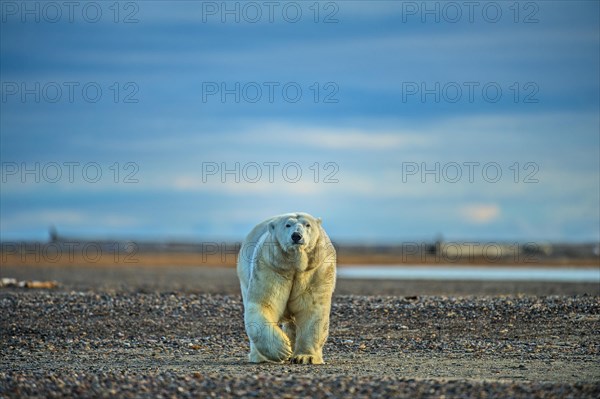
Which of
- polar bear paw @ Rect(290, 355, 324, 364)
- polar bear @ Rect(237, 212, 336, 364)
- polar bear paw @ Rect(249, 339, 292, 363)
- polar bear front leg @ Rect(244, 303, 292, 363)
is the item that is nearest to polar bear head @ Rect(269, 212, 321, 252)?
polar bear @ Rect(237, 212, 336, 364)

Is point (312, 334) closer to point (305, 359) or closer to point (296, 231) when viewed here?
point (305, 359)

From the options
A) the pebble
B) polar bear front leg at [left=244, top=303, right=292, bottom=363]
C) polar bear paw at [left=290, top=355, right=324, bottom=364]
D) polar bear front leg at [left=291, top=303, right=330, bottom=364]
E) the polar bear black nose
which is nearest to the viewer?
the pebble

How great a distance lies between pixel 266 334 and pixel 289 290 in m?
0.70

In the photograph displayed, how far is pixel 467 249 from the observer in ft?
269

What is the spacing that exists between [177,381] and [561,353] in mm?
7214

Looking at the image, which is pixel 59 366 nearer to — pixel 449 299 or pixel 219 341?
pixel 219 341

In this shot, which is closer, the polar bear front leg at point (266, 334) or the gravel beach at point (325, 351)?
the gravel beach at point (325, 351)

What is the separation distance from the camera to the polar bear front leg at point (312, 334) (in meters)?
14.5

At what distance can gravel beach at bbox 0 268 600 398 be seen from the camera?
11.3 m

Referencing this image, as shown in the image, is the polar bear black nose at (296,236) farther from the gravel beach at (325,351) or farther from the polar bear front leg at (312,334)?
the gravel beach at (325,351)

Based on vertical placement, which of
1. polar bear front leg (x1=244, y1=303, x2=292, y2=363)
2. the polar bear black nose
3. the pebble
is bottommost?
the pebble

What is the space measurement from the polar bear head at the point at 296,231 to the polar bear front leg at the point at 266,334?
104cm

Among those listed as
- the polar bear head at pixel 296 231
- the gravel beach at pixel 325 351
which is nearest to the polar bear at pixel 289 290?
the polar bear head at pixel 296 231

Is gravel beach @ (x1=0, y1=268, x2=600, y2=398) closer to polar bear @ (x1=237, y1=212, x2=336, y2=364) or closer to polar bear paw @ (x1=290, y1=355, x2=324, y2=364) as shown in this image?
polar bear paw @ (x1=290, y1=355, x2=324, y2=364)
